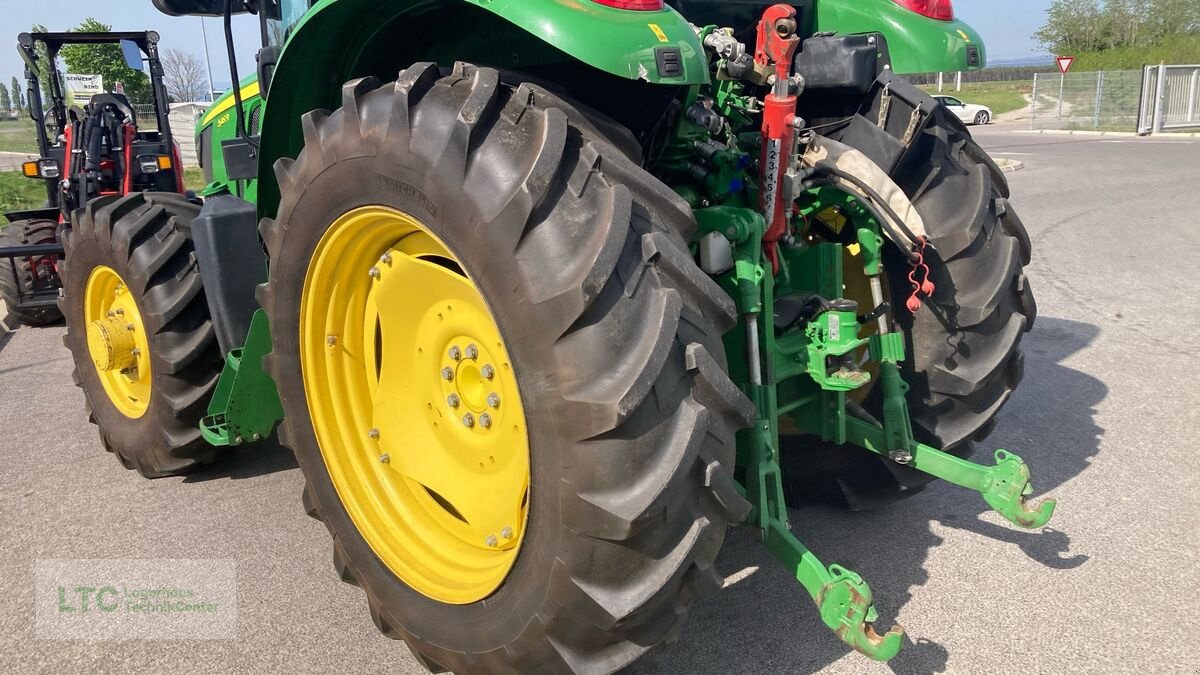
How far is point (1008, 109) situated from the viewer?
38.2 meters

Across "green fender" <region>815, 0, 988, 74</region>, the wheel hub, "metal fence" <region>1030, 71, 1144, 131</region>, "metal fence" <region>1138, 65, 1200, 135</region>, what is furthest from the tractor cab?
"metal fence" <region>1030, 71, 1144, 131</region>

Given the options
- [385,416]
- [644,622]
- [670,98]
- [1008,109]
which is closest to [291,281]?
[385,416]

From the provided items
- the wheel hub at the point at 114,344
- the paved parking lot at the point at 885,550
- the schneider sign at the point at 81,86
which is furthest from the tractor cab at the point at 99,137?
the wheel hub at the point at 114,344

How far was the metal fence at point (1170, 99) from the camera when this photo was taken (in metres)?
24.8

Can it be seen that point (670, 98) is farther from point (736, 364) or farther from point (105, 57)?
point (105, 57)

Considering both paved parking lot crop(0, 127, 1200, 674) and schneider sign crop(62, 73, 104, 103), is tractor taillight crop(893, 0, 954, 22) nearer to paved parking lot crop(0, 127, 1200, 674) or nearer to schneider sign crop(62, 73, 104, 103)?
paved parking lot crop(0, 127, 1200, 674)

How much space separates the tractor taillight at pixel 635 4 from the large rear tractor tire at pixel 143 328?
253 centimetres

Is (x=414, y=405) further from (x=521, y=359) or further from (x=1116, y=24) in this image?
(x=1116, y=24)

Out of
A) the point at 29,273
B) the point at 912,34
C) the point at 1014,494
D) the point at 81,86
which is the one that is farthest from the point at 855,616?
the point at 81,86

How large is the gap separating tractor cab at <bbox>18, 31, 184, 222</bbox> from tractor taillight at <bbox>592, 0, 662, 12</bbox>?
6799 mm

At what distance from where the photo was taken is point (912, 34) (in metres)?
3.01

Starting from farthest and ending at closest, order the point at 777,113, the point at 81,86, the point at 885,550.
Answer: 1. the point at 81,86
2. the point at 885,550
3. the point at 777,113

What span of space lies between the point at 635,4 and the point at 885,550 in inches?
84.1

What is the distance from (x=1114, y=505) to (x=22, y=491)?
4.63 meters
